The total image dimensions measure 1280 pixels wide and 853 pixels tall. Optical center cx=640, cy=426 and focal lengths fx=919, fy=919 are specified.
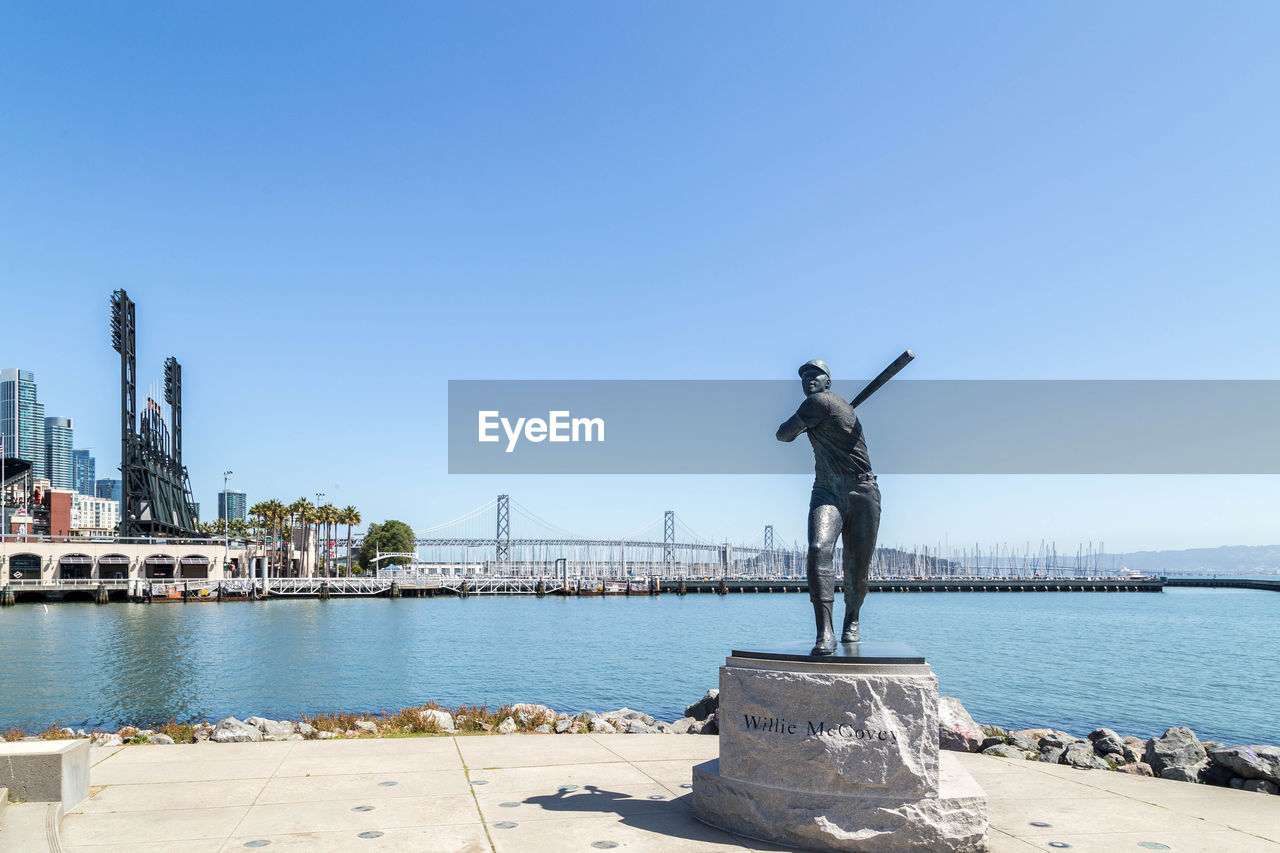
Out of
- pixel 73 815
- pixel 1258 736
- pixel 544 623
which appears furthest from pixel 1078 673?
pixel 544 623

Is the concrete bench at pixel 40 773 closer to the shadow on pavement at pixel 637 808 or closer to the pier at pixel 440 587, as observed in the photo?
the shadow on pavement at pixel 637 808

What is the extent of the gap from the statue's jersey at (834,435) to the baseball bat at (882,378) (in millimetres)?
227

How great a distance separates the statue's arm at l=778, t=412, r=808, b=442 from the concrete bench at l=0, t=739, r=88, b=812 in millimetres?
6753

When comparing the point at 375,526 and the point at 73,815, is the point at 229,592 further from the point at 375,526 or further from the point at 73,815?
the point at 73,815

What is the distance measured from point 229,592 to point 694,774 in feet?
303

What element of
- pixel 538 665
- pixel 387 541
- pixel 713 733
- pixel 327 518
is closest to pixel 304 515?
pixel 327 518

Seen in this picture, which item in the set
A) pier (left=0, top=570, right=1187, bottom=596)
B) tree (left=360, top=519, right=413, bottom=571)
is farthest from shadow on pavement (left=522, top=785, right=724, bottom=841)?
tree (left=360, top=519, right=413, bottom=571)

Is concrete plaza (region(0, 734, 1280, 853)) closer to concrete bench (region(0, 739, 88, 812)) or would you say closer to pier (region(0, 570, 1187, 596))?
concrete bench (region(0, 739, 88, 812))

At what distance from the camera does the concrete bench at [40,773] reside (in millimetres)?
7484

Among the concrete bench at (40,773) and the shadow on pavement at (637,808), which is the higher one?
the concrete bench at (40,773)

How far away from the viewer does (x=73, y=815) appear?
764 centimetres

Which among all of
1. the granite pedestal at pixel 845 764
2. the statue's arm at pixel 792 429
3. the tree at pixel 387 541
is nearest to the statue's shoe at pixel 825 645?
the granite pedestal at pixel 845 764

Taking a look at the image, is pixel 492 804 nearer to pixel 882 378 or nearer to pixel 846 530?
pixel 846 530

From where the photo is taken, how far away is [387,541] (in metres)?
149
